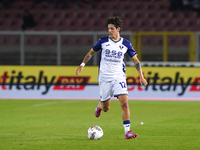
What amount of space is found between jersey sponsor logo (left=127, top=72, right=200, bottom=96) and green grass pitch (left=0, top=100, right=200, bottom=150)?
3.96 feet

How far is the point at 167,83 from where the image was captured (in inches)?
714

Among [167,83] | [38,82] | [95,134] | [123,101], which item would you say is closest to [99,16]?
[38,82]

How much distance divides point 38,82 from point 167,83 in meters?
5.03

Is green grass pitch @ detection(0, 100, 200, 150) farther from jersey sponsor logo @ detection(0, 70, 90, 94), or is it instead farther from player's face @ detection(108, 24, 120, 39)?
player's face @ detection(108, 24, 120, 39)

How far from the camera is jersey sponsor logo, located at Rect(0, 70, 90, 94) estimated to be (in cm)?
1834

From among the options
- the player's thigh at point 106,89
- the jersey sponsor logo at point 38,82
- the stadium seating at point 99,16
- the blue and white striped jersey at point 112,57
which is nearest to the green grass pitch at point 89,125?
the player's thigh at point 106,89

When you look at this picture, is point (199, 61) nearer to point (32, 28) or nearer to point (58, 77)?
point (58, 77)

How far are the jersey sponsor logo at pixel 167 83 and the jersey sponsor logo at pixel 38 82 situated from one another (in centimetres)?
189

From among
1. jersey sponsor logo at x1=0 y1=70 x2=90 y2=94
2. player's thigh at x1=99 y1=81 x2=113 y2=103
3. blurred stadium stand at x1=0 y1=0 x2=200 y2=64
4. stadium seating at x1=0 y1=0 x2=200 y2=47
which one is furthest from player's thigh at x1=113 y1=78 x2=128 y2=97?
stadium seating at x1=0 y1=0 x2=200 y2=47

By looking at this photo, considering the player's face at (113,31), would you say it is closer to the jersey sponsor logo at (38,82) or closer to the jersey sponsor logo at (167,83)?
the jersey sponsor logo at (167,83)

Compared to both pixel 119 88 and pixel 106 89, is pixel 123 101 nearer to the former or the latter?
pixel 119 88

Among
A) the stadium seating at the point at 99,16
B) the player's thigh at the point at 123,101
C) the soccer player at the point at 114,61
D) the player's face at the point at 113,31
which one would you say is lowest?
the player's thigh at the point at 123,101

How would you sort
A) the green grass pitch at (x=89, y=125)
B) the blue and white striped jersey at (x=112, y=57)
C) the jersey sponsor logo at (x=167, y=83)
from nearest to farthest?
the green grass pitch at (x=89, y=125) → the blue and white striped jersey at (x=112, y=57) → the jersey sponsor logo at (x=167, y=83)

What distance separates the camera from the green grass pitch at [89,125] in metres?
7.59
